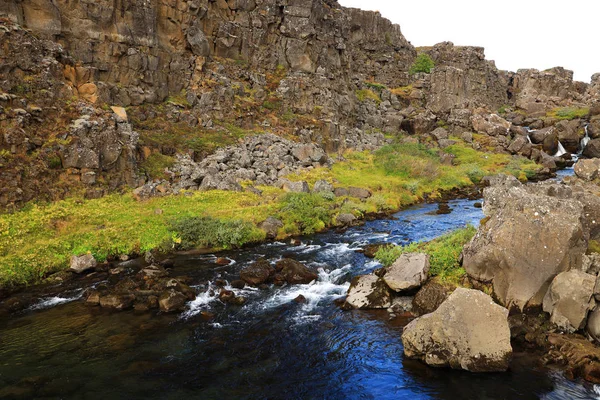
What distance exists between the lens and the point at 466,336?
12.4 meters

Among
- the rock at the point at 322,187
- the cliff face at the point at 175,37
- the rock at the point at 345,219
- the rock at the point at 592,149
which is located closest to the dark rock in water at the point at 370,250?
the rock at the point at 345,219

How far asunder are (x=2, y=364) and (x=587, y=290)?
65.6 ft

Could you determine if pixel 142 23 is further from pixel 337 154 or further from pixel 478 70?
pixel 478 70

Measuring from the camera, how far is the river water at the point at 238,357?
1182cm

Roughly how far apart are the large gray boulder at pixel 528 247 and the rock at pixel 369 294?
3627 mm

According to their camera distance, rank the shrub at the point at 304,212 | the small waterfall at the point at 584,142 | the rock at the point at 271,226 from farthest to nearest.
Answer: the small waterfall at the point at 584,142
the shrub at the point at 304,212
the rock at the point at 271,226

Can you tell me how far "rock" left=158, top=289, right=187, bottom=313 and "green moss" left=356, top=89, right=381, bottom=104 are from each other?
60722mm

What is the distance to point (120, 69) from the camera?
40.7 metres

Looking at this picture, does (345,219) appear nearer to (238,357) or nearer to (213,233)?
(213,233)

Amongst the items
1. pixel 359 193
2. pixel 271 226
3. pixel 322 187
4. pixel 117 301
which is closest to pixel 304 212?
pixel 271 226

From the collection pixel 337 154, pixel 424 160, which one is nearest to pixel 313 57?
pixel 337 154

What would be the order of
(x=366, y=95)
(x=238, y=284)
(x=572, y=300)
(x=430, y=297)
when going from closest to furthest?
(x=572, y=300) < (x=430, y=297) < (x=238, y=284) < (x=366, y=95)

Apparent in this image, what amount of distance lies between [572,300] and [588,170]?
2193cm

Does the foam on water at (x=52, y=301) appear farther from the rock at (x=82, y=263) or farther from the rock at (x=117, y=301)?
the rock at (x=82, y=263)
